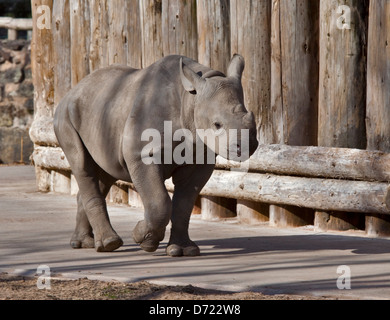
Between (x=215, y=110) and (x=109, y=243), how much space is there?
1.39m

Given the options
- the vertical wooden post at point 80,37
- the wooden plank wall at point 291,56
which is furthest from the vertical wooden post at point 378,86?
the vertical wooden post at point 80,37

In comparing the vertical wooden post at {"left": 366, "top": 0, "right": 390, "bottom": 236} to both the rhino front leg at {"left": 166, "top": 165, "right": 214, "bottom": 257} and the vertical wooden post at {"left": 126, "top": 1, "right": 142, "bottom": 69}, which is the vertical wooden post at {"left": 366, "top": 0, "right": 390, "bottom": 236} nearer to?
the rhino front leg at {"left": 166, "top": 165, "right": 214, "bottom": 257}

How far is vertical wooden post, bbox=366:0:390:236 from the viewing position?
7.50 m

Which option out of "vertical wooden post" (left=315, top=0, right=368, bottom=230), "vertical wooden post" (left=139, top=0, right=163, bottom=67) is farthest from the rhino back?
"vertical wooden post" (left=139, top=0, right=163, bottom=67)

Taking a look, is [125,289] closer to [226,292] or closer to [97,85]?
[226,292]

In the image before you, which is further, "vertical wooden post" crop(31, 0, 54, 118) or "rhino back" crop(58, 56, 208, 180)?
"vertical wooden post" crop(31, 0, 54, 118)

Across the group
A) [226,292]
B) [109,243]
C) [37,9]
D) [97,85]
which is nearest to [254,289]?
[226,292]

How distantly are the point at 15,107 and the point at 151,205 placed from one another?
9.56 meters

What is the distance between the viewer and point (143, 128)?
6578 millimetres

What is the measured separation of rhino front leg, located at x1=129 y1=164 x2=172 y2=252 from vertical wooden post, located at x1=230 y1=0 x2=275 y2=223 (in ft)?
7.13

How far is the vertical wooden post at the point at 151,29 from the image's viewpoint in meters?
9.57

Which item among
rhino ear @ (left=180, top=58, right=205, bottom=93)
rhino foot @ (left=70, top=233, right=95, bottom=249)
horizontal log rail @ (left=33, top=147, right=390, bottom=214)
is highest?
rhino ear @ (left=180, top=58, right=205, bottom=93)

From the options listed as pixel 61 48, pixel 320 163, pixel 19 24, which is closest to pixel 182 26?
pixel 320 163

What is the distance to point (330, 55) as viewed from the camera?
25.9ft
